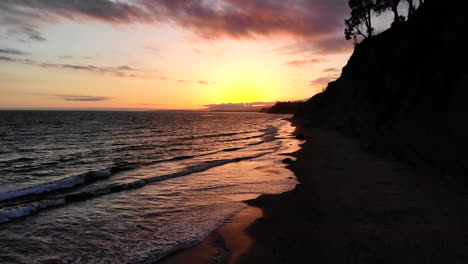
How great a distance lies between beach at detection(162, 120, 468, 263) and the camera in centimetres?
682

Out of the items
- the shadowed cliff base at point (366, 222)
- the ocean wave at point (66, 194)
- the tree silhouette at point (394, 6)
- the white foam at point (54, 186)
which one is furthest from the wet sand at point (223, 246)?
the tree silhouette at point (394, 6)

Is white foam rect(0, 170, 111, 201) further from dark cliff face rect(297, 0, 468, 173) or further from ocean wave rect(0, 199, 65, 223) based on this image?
dark cliff face rect(297, 0, 468, 173)

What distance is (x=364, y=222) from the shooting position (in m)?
8.71

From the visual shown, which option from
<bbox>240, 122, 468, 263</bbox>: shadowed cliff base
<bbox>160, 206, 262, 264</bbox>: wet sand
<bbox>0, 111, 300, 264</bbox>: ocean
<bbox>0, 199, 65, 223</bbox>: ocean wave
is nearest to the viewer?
<bbox>240, 122, 468, 263</bbox>: shadowed cliff base

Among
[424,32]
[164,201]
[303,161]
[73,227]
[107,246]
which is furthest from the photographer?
[303,161]

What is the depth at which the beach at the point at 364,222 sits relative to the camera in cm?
682

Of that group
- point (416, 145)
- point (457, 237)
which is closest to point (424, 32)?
point (416, 145)

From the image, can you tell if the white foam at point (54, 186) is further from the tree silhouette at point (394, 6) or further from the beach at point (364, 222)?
the tree silhouette at point (394, 6)

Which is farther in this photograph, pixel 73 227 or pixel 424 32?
pixel 424 32

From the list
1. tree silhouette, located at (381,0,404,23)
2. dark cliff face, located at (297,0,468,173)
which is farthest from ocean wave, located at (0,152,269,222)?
tree silhouette, located at (381,0,404,23)

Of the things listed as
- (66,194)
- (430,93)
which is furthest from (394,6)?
(66,194)

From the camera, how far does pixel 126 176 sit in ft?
60.5

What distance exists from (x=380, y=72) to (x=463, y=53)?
1537 cm

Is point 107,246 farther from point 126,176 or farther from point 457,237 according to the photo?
point 126,176
